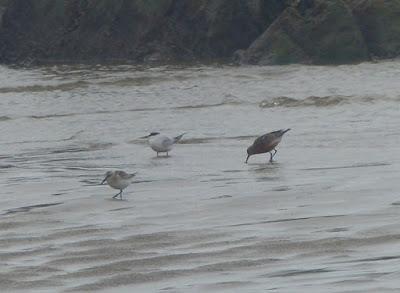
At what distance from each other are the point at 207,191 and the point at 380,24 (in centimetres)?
1546

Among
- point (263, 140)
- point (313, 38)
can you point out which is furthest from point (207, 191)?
point (313, 38)

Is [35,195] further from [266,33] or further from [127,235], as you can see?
[266,33]

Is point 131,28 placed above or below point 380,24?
below

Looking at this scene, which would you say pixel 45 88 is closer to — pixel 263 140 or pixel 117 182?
pixel 263 140

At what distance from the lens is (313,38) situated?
85.7 ft

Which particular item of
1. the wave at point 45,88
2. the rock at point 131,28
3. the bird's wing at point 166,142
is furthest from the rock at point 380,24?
the bird's wing at point 166,142

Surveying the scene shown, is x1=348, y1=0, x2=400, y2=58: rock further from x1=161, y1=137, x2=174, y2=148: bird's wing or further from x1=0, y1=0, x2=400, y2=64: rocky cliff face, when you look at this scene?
x1=161, y1=137, x2=174, y2=148: bird's wing

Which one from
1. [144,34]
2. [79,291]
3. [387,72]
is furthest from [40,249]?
[144,34]

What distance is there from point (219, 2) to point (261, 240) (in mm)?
19252

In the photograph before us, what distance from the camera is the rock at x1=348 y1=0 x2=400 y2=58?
25844mm

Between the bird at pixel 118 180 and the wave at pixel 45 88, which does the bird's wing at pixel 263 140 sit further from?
the wave at pixel 45 88

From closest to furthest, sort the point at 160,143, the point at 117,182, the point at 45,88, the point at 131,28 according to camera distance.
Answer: the point at 117,182 → the point at 160,143 → the point at 45,88 → the point at 131,28

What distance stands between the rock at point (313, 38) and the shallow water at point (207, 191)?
3286 mm

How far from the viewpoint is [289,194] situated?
428 inches
